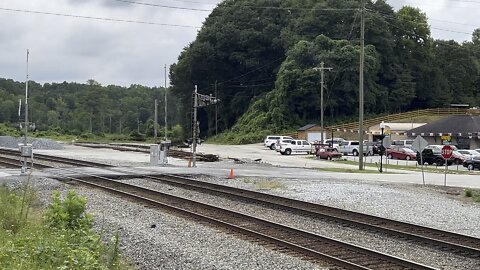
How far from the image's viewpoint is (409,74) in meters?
105

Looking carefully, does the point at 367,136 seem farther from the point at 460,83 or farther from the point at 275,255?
the point at 275,255

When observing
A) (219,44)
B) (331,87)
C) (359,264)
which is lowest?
(359,264)

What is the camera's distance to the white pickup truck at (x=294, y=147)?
70.2m

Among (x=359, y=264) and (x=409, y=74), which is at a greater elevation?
(x=409, y=74)

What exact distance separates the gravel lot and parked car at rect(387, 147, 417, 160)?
107 ft

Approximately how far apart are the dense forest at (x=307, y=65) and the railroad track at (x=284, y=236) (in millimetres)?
75885

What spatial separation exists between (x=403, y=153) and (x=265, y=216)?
47.3 metres

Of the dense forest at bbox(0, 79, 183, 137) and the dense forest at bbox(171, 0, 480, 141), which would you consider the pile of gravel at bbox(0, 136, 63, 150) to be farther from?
the dense forest at bbox(0, 79, 183, 137)

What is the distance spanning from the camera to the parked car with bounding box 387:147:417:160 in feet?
206

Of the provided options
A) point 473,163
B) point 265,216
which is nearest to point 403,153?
point 473,163

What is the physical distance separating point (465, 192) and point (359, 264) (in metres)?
16.8

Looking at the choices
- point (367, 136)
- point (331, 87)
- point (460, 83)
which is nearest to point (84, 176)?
point (367, 136)

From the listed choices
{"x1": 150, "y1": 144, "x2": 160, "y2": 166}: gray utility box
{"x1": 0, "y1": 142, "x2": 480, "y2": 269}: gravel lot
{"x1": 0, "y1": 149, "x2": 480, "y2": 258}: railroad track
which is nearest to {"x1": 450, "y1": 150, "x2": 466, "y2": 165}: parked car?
{"x1": 150, "y1": 144, "x2": 160, "y2": 166}: gray utility box

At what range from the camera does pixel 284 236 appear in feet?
48.5
